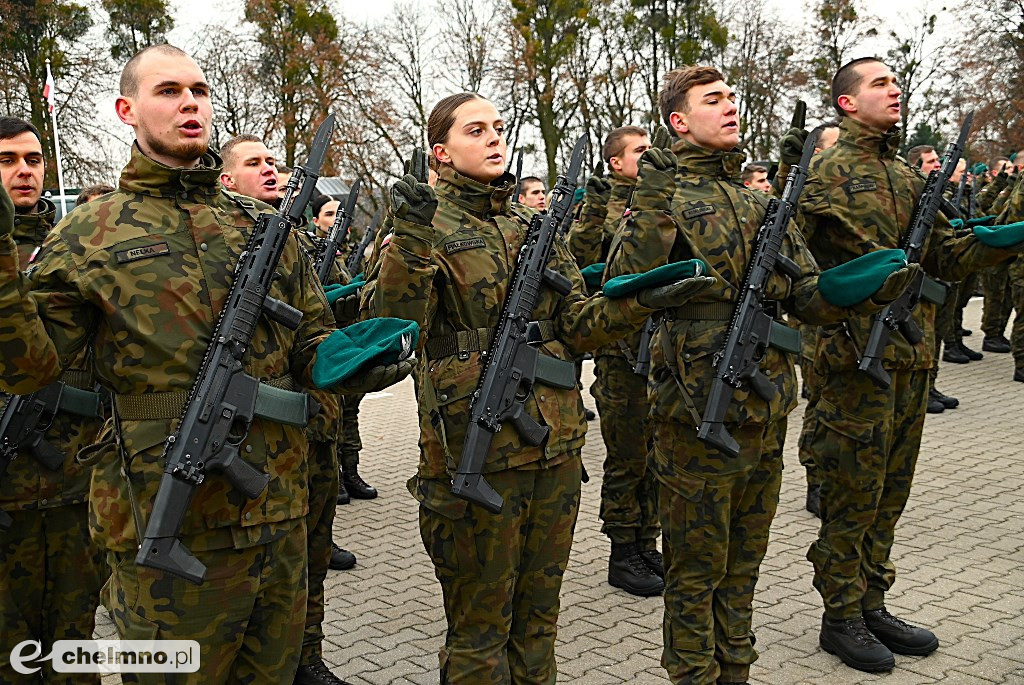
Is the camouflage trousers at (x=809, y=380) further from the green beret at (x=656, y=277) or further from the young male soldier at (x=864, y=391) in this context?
the green beret at (x=656, y=277)

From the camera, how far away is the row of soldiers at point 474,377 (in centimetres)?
294

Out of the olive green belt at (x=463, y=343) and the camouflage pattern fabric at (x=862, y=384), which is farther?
the camouflage pattern fabric at (x=862, y=384)

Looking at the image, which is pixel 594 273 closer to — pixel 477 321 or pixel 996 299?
pixel 477 321

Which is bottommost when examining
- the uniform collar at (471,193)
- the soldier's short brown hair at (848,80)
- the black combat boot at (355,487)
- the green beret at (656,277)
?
the black combat boot at (355,487)

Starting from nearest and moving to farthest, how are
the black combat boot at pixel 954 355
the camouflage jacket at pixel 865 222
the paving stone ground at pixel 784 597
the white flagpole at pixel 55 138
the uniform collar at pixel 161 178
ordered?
the uniform collar at pixel 161 178, the paving stone ground at pixel 784 597, the camouflage jacket at pixel 865 222, the white flagpole at pixel 55 138, the black combat boot at pixel 954 355

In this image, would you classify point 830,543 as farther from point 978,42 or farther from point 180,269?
point 978,42

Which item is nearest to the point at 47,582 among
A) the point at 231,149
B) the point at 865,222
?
the point at 231,149

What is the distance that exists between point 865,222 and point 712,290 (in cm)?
121

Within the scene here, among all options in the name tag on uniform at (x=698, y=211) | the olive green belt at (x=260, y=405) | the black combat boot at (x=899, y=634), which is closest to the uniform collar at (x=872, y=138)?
the name tag on uniform at (x=698, y=211)

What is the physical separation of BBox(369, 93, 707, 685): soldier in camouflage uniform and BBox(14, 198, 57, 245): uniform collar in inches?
63.8

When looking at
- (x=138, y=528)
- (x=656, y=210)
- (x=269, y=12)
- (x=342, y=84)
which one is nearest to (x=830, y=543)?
(x=656, y=210)

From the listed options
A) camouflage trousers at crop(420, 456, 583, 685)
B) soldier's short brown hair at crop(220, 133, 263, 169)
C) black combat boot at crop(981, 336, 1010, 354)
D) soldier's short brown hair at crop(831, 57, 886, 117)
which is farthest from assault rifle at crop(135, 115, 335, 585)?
black combat boot at crop(981, 336, 1010, 354)

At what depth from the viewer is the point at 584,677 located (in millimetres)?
4703

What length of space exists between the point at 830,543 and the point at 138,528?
10.8 ft
